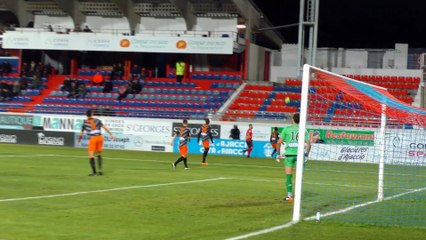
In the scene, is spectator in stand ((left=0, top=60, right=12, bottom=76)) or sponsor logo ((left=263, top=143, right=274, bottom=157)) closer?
sponsor logo ((left=263, top=143, right=274, bottom=157))

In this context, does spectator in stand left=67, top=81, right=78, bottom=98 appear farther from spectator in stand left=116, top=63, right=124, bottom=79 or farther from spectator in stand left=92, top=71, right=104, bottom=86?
spectator in stand left=116, top=63, right=124, bottom=79

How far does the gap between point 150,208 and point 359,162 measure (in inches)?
747

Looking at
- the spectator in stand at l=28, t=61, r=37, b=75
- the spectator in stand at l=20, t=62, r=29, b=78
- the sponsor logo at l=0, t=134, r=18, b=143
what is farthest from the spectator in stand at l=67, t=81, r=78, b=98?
the sponsor logo at l=0, t=134, r=18, b=143

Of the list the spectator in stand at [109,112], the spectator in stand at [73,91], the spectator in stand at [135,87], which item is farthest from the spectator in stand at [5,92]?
the spectator in stand at [135,87]

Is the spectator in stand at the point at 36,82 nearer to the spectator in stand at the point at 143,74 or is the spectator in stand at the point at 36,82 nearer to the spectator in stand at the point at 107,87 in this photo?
the spectator in stand at the point at 107,87

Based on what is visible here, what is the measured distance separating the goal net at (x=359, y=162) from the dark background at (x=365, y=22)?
25192mm

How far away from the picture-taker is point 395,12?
56781 millimetres

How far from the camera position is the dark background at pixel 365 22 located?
56281mm

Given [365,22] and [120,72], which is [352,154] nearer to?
[120,72]

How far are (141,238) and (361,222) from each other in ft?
15.3

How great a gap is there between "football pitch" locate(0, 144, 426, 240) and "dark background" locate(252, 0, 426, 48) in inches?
1489

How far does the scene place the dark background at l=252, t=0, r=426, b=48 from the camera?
185ft

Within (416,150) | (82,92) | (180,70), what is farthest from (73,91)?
(416,150)

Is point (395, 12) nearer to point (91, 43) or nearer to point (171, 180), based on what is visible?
point (91, 43)
